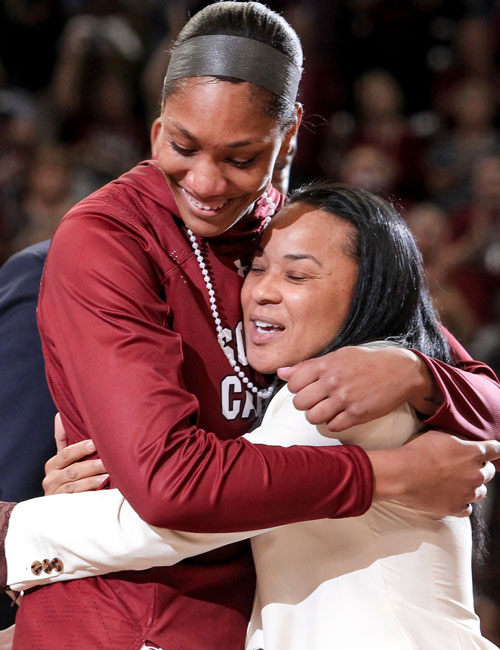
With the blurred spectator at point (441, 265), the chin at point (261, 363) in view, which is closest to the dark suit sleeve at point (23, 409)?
the chin at point (261, 363)

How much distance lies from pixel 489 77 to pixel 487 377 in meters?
3.74

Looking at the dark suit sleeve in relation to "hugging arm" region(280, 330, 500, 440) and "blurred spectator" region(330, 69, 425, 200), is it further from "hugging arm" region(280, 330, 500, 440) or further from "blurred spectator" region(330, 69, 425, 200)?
"blurred spectator" region(330, 69, 425, 200)

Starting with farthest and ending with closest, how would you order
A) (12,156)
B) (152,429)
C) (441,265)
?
(12,156) < (441,265) < (152,429)

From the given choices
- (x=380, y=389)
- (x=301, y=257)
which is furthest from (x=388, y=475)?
(x=301, y=257)

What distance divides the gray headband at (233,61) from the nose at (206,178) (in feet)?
0.47

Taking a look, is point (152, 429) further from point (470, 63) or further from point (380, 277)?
point (470, 63)

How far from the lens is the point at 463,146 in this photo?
16.5ft

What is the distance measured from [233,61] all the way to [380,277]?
48 cm

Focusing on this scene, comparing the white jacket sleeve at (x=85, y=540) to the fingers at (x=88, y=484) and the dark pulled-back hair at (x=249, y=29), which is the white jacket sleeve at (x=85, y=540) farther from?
the dark pulled-back hair at (x=249, y=29)

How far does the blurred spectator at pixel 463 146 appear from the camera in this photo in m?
4.96

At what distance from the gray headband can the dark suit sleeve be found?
0.59 meters

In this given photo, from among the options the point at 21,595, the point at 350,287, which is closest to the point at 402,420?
the point at 350,287

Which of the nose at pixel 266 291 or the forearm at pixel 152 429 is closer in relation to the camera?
the forearm at pixel 152 429

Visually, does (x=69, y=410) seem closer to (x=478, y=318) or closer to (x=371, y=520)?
(x=371, y=520)
